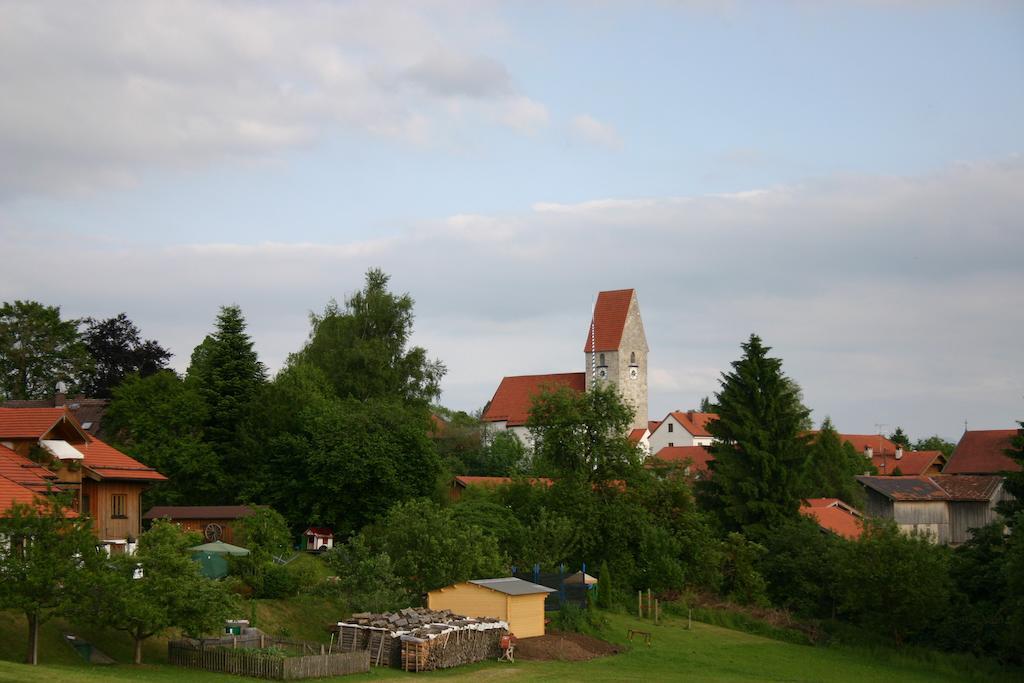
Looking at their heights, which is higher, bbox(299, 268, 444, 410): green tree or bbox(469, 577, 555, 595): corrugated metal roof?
bbox(299, 268, 444, 410): green tree

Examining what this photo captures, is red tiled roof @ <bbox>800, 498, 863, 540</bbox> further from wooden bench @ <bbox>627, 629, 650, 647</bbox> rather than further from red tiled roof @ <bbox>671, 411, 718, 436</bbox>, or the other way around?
red tiled roof @ <bbox>671, 411, 718, 436</bbox>

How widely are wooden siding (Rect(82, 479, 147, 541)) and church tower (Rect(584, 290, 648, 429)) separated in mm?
78157

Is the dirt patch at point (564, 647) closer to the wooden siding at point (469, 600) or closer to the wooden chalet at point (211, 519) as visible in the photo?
the wooden siding at point (469, 600)

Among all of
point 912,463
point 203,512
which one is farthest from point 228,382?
point 912,463

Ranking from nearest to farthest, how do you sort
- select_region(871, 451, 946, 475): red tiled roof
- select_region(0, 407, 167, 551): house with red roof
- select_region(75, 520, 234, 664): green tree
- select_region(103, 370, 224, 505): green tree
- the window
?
select_region(75, 520, 234, 664): green tree, select_region(0, 407, 167, 551): house with red roof, the window, select_region(103, 370, 224, 505): green tree, select_region(871, 451, 946, 475): red tiled roof

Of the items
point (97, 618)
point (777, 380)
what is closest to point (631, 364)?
point (777, 380)

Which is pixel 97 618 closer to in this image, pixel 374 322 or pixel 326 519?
pixel 326 519

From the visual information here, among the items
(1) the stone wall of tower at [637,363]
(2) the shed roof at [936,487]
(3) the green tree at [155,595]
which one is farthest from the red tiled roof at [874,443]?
(3) the green tree at [155,595]

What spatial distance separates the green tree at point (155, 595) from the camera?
29172 millimetres

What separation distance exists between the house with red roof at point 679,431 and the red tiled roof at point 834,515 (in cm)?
6734

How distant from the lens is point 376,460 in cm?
5725

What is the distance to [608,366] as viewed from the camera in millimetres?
120062

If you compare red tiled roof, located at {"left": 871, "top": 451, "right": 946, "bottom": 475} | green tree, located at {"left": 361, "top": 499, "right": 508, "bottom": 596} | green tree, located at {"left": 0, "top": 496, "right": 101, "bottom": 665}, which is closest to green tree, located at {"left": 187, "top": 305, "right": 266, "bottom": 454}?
green tree, located at {"left": 361, "top": 499, "right": 508, "bottom": 596}

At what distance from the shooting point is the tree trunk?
2856 centimetres
